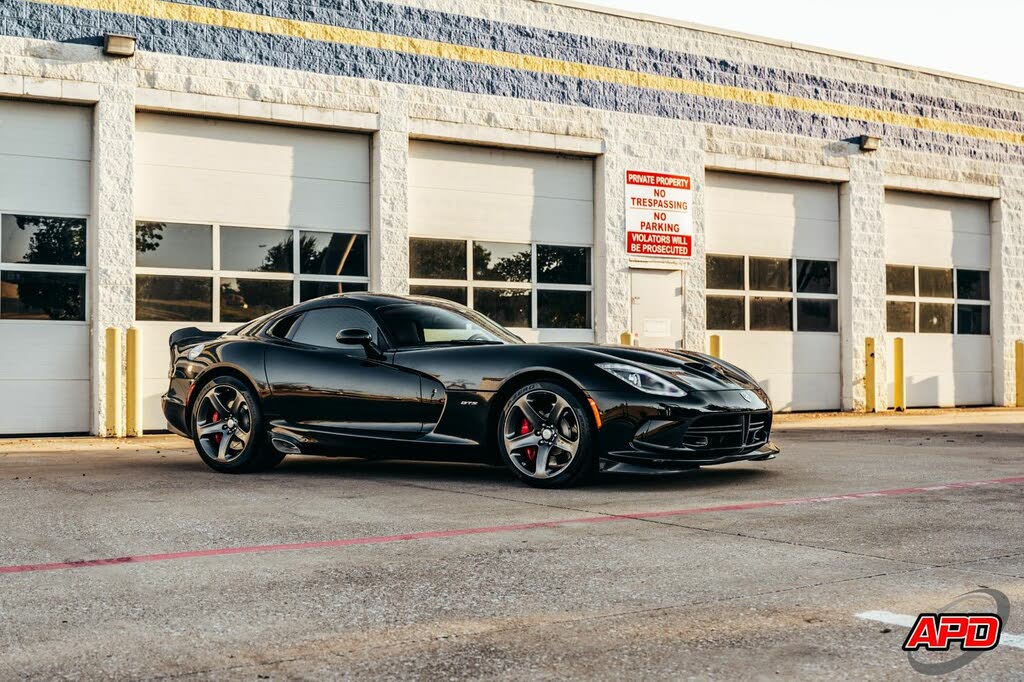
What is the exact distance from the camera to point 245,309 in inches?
576

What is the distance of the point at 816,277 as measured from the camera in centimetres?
1942

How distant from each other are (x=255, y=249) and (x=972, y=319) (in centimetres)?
1346

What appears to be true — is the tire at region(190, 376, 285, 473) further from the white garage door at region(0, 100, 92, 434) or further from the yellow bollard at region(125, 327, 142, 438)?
the white garage door at region(0, 100, 92, 434)

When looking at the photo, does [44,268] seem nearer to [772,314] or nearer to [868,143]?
[772,314]

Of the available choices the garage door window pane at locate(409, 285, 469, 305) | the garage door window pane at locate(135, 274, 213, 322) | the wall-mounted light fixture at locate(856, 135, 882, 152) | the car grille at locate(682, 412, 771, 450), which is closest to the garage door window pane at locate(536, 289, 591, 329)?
the garage door window pane at locate(409, 285, 469, 305)

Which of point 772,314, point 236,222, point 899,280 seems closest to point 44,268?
point 236,222

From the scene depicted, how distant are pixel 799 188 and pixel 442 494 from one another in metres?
13.7

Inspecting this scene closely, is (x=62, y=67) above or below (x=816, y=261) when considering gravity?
above

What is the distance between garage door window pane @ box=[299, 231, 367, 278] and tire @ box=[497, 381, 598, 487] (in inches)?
321

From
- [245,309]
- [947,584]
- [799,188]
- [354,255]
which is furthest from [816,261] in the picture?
[947,584]

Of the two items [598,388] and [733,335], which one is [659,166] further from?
[598,388]

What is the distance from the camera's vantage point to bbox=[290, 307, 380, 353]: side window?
27.5ft

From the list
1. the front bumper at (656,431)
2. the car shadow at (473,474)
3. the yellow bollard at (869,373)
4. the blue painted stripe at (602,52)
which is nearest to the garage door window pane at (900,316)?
the yellow bollard at (869,373)

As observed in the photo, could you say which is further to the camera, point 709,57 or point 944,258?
point 944,258
